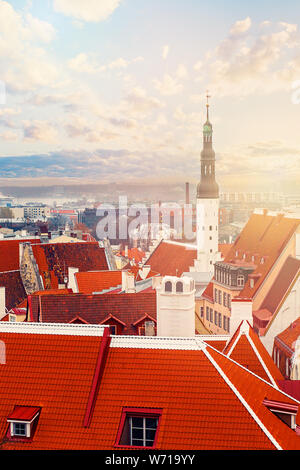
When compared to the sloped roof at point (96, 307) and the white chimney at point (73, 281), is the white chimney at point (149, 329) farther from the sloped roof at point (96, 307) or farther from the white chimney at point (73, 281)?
the white chimney at point (73, 281)

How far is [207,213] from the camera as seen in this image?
11.9 meters

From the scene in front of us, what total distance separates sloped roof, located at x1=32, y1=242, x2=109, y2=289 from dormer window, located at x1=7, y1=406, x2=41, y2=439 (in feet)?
21.6

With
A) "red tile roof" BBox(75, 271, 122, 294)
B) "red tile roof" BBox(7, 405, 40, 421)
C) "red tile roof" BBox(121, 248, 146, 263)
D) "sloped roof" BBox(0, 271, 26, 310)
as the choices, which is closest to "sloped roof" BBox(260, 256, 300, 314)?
"red tile roof" BBox(75, 271, 122, 294)

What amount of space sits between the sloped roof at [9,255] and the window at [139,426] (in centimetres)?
777

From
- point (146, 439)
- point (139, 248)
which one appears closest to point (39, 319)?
point (146, 439)

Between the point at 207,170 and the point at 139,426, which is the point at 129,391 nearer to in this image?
the point at 139,426

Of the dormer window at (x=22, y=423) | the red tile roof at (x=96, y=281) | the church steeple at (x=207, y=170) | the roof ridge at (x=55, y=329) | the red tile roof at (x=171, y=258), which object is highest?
the church steeple at (x=207, y=170)

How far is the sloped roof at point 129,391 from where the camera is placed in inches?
A: 97.7

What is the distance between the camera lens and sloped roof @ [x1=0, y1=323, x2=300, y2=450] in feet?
8.14

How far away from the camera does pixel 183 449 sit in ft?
7.87

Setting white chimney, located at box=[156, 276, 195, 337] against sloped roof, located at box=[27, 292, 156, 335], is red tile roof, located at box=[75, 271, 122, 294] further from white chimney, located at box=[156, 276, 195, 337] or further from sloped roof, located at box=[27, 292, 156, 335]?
white chimney, located at box=[156, 276, 195, 337]

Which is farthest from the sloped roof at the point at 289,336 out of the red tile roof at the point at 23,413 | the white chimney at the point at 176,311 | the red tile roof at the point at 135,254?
the red tile roof at the point at 135,254
